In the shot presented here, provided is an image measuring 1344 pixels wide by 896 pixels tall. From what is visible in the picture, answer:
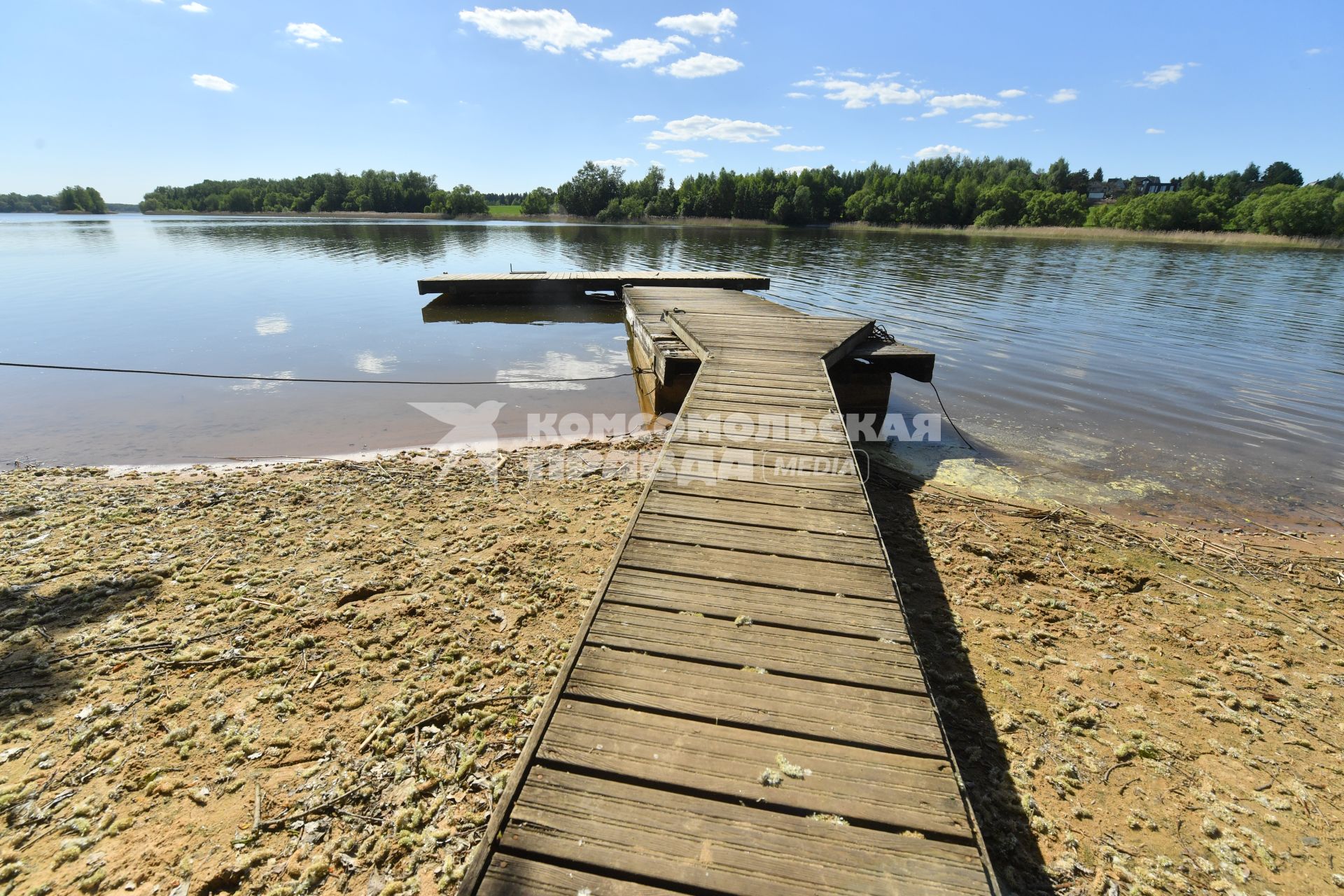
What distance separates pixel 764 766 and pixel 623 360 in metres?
11.7

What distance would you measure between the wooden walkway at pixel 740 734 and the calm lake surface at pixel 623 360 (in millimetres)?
5859

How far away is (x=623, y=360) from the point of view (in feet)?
43.8

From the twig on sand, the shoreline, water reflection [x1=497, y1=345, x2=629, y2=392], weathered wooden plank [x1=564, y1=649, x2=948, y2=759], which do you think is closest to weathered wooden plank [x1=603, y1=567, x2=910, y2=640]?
weathered wooden plank [x1=564, y1=649, x2=948, y2=759]

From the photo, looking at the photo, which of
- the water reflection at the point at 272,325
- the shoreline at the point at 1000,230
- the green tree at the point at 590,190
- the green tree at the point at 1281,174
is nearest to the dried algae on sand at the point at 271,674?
the water reflection at the point at 272,325

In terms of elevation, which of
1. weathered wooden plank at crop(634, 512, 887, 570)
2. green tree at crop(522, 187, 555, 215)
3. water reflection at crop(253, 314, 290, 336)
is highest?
green tree at crop(522, 187, 555, 215)

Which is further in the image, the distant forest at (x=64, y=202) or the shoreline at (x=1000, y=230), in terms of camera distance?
the distant forest at (x=64, y=202)

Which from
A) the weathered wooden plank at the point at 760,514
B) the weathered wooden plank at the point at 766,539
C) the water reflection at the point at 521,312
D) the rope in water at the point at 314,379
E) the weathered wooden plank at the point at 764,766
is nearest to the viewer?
the weathered wooden plank at the point at 764,766

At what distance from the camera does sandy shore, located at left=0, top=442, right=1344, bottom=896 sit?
8.55ft

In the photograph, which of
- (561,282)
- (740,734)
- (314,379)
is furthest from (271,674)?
(561,282)

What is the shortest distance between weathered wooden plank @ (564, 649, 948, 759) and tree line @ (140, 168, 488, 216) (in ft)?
416

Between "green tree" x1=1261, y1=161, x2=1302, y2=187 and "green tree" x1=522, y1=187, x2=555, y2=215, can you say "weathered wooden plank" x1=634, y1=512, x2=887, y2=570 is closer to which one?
"green tree" x1=522, y1=187, x2=555, y2=215

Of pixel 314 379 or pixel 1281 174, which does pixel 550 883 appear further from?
pixel 1281 174

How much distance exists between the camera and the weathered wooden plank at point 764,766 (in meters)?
2.12

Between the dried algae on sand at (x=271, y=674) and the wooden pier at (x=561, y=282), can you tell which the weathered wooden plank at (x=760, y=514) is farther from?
the wooden pier at (x=561, y=282)
